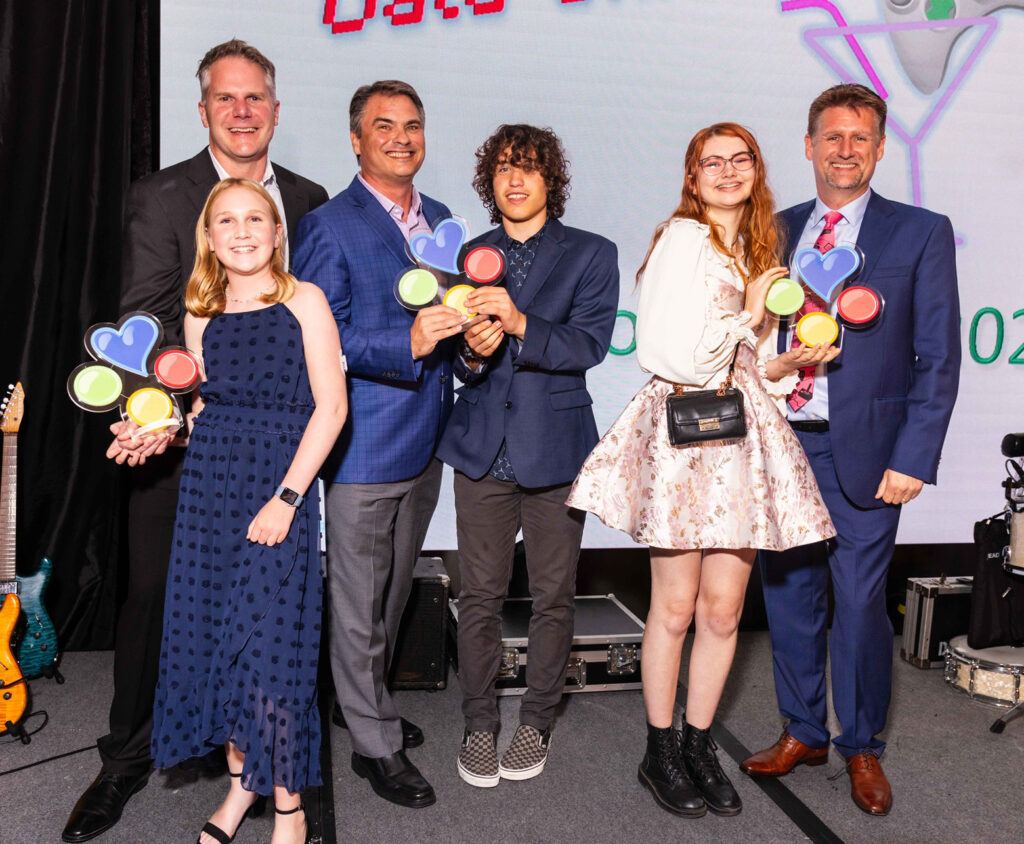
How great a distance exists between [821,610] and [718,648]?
471 mm

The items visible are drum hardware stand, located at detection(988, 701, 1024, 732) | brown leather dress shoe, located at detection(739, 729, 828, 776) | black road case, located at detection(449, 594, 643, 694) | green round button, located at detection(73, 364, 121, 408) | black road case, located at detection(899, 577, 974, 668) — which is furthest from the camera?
black road case, located at detection(899, 577, 974, 668)

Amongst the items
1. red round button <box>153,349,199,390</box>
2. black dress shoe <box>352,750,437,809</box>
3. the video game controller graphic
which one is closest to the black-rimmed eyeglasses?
red round button <box>153,349,199,390</box>

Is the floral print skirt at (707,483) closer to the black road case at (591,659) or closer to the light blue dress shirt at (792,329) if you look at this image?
the light blue dress shirt at (792,329)

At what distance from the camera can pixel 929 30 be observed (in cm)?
378

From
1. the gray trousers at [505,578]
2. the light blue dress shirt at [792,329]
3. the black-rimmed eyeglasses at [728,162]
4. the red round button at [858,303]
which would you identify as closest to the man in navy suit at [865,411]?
the light blue dress shirt at [792,329]

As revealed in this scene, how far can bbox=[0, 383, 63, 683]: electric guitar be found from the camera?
2.93 meters

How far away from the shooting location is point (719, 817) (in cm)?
243

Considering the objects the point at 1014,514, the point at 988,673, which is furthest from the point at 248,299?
the point at 988,673

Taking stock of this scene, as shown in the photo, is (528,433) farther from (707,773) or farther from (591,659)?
(591,659)

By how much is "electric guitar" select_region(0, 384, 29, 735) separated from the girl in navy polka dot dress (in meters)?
0.96

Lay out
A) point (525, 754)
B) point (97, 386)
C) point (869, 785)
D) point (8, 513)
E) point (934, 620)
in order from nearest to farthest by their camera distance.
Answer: point (97, 386), point (869, 785), point (525, 754), point (8, 513), point (934, 620)

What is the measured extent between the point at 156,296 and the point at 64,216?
4.13ft

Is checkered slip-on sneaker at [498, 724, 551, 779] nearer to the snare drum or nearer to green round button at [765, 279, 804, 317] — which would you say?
green round button at [765, 279, 804, 317]

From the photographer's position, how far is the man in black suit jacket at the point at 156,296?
7.78 ft
